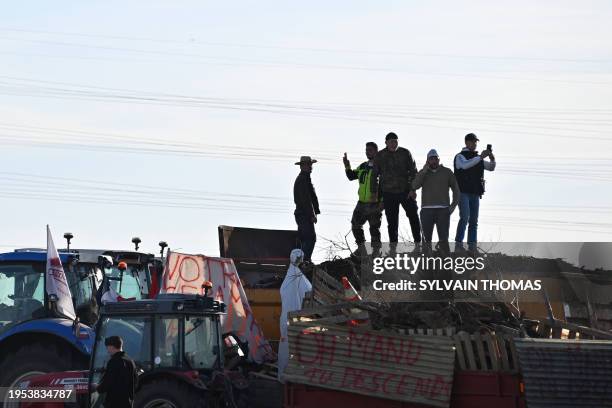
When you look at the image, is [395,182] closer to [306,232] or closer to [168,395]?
[306,232]

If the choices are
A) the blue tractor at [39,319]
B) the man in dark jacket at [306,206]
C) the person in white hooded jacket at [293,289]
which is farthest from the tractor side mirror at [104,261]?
the man in dark jacket at [306,206]

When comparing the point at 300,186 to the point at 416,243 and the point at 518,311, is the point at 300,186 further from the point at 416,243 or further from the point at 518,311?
the point at 518,311

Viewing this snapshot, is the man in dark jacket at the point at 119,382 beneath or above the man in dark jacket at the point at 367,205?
beneath

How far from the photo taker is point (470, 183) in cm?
1827

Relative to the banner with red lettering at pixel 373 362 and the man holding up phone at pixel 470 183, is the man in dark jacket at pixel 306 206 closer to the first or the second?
the man holding up phone at pixel 470 183

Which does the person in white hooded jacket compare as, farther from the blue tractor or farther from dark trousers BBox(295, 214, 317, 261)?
the blue tractor

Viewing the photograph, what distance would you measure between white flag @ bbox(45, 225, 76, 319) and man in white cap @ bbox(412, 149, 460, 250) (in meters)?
5.16

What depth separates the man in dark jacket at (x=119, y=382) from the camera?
13773mm

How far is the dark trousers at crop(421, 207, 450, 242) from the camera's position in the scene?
59.1ft

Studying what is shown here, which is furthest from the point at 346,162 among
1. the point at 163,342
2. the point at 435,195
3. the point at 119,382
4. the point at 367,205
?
the point at 119,382

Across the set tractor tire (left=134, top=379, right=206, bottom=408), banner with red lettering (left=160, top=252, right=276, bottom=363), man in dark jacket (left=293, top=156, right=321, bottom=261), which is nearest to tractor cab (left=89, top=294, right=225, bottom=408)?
tractor tire (left=134, top=379, right=206, bottom=408)

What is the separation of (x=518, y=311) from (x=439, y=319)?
3.70 ft

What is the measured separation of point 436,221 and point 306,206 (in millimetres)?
2528

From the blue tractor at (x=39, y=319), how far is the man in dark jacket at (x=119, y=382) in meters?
2.09
